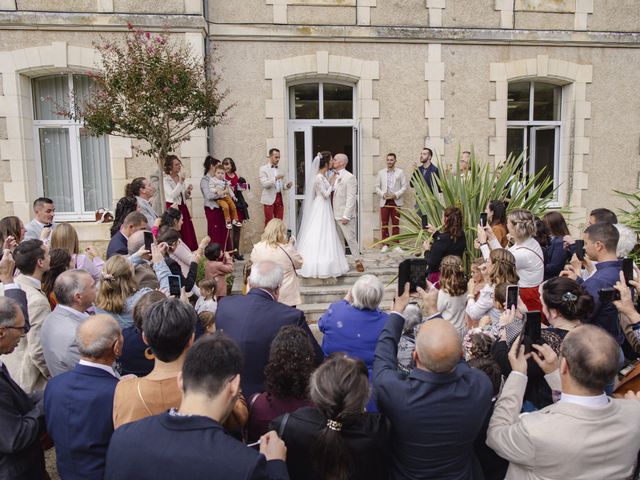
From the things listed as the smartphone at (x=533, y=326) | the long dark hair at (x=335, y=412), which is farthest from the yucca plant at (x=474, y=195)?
the long dark hair at (x=335, y=412)

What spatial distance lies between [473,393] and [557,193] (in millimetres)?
8384

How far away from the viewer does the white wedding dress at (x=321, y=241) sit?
22.6 ft

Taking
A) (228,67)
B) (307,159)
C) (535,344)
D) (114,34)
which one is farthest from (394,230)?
(535,344)

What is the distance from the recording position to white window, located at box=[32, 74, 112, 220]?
8.09 metres

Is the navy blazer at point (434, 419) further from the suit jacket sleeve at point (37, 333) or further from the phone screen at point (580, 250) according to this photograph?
the phone screen at point (580, 250)

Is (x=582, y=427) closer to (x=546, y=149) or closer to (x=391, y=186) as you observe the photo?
(x=391, y=186)

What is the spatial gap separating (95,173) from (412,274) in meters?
7.03

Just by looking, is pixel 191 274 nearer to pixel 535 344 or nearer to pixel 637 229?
pixel 535 344

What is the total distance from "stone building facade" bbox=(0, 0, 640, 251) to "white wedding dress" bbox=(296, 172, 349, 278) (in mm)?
1764

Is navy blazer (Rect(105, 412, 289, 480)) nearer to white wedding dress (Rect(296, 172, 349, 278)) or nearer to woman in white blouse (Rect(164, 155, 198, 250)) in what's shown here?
white wedding dress (Rect(296, 172, 349, 278))

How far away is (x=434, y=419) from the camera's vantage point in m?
1.95

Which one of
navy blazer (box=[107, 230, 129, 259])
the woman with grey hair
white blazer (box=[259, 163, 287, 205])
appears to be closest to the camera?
the woman with grey hair

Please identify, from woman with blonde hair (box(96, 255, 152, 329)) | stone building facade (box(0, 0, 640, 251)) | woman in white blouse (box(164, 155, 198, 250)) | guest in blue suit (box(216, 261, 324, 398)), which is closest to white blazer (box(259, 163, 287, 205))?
stone building facade (box(0, 0, 640, 251))

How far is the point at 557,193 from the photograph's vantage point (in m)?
9.45
